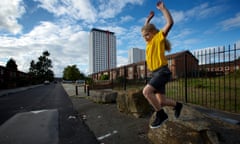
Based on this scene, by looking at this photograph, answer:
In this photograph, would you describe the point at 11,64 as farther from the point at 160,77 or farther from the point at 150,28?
the point at 160,77

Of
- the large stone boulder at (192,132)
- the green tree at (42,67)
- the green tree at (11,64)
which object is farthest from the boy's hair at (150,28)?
the green tree at (42,67)

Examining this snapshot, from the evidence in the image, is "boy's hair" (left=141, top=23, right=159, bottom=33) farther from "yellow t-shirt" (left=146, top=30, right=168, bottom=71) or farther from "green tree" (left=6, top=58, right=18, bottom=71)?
"green tree" (left=6, top=58, right=18, bottom=71)

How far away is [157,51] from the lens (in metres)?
2.38

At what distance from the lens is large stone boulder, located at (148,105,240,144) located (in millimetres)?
2496

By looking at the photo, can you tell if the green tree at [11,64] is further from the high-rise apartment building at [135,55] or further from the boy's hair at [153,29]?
the boy's hair at [153,29]

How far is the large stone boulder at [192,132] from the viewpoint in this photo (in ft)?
8.19

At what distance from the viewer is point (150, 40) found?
2.51 meters

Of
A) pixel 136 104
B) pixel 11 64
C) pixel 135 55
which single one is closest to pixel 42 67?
pixel 11 64

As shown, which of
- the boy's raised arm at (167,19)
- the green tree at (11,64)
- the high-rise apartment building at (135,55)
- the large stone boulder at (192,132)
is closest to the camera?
the boy's raised arm at (167,19)

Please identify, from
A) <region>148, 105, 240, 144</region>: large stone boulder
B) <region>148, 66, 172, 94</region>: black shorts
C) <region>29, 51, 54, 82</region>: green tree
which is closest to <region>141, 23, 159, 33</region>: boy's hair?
<region>148, 66, 172, 94</region>: black shorts

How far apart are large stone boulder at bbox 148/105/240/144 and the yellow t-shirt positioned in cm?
124

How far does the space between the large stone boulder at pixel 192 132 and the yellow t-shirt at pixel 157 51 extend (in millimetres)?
1238

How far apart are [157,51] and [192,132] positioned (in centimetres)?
150

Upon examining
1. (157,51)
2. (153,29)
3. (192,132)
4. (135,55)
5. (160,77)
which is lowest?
(192,132)
